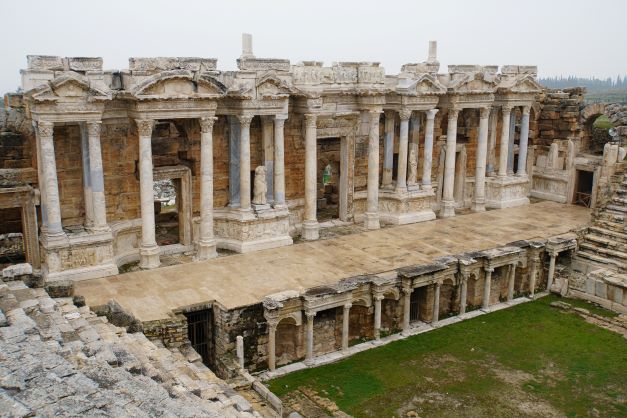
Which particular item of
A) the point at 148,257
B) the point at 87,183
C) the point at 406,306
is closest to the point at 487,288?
the point at 406,306

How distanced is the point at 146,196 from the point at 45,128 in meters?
3.20

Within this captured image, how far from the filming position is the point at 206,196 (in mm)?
18641

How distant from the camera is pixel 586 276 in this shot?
19.5 meters

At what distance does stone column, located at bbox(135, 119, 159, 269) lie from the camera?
678 inches

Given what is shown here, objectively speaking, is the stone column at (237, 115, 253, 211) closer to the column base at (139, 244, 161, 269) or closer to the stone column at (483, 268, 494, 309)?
the column base at (139, 244, 161, 269)

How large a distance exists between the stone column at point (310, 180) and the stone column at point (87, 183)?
270 inches

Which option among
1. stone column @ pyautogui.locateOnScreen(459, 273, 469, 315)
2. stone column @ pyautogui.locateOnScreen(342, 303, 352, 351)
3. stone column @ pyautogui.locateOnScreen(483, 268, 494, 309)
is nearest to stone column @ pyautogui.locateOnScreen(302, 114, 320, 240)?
stone column @ pyautogui.locateOnScreen(459, 273, 469, 315)

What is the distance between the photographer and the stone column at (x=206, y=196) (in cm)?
1828

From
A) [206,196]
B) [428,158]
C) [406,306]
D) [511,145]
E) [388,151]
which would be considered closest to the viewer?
[406,306]

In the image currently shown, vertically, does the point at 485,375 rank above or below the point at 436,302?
below

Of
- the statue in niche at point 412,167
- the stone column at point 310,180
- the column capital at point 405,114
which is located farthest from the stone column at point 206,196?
the statue in niche at point 412,167

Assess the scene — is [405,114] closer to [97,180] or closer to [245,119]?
[245,119]

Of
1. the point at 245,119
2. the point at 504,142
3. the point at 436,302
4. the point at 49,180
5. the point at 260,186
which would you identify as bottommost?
the point at 436,302

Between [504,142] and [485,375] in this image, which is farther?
[504,142]
